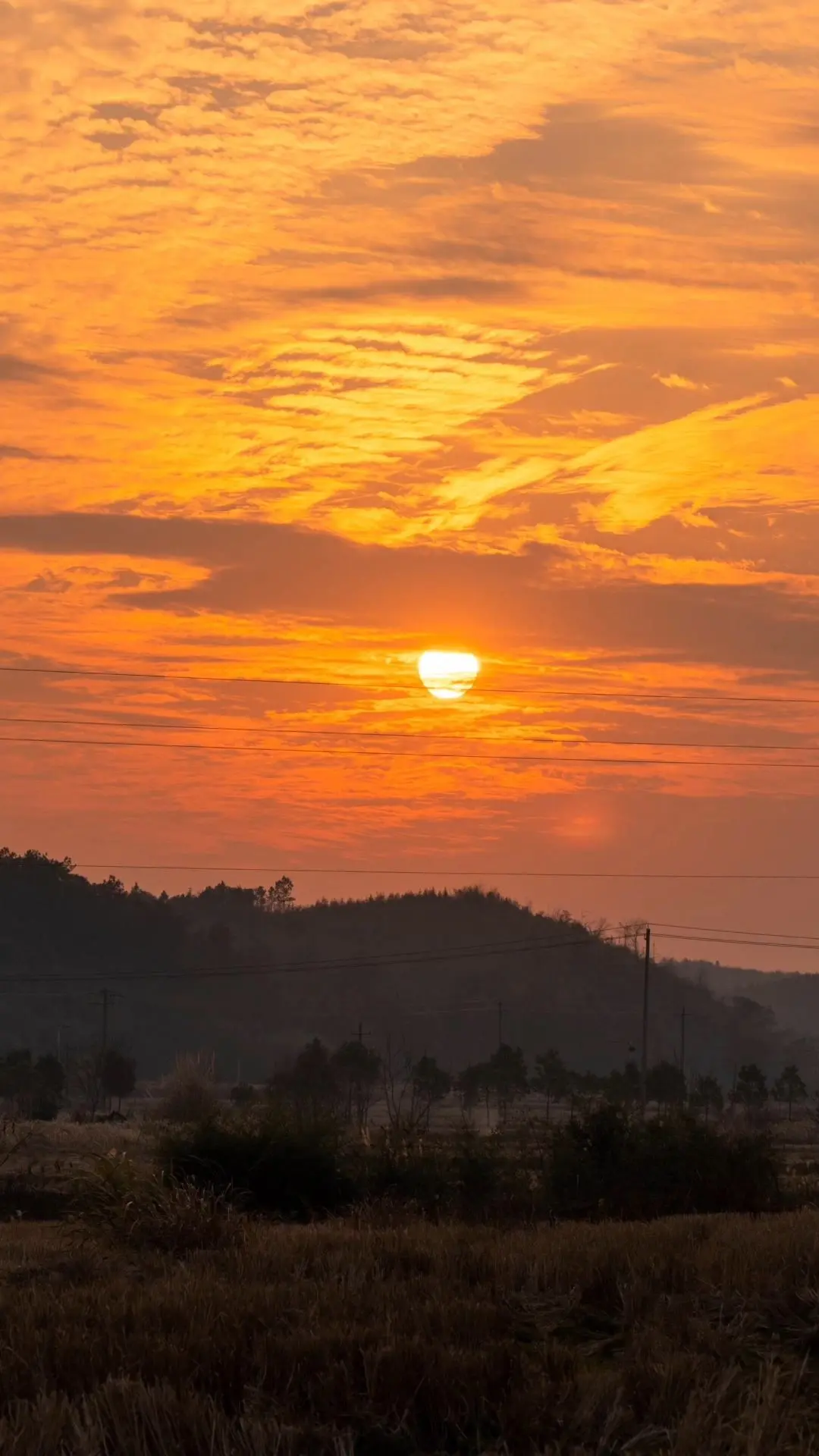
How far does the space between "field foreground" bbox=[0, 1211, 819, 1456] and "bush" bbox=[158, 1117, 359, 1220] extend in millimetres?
15649

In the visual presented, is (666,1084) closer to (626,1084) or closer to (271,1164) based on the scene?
(626,1084)

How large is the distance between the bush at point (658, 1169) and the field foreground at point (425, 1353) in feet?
55.0

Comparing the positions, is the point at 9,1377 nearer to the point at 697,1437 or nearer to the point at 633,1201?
the point at 697,1437

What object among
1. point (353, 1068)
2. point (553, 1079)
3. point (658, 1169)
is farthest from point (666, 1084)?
point (658, 1169)

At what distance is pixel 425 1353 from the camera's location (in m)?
10.4

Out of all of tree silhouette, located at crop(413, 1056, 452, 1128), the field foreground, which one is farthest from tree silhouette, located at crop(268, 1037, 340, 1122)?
the field foreground

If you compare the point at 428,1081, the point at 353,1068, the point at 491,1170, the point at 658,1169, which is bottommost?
the point at 428,1081

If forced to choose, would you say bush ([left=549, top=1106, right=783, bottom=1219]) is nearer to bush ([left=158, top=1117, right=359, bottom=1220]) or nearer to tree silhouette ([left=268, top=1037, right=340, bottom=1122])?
bush ([left=158, top=1117, right=359, bottom=1220])

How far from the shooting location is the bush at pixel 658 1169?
3241 cm

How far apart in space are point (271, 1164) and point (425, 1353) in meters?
22.7

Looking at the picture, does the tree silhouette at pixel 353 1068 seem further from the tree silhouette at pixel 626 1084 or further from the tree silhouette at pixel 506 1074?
the tree silhouette at pixel 626 1084

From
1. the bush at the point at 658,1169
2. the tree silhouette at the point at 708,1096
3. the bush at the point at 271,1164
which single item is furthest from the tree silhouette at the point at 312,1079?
the bush at the point at 271,1164

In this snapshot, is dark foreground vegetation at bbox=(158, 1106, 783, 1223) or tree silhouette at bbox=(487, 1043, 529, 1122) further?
tree silhouette at bbox=(487, 1043, 529, 1122)

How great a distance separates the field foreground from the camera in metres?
8.91
